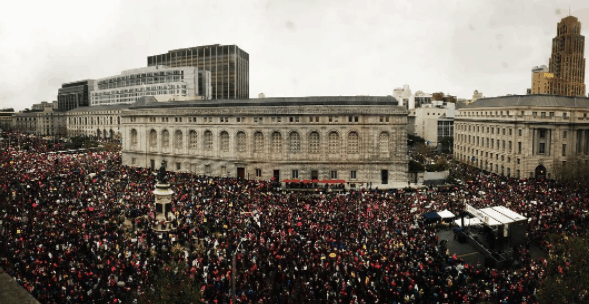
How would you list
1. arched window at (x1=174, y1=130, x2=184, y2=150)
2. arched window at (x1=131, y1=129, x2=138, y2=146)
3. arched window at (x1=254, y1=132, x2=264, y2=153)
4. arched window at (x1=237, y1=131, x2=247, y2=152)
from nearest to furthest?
arched window at (x1=254, y1=132, x2=264, y2=153), arched window at (x1=237, y1=131, x2=247, y2=152), arched window at (x1=174, y1=130, x2=184, y2=150), arched window at (x1=131, y1=129, x2=138, y2=146)

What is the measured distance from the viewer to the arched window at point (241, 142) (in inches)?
2507

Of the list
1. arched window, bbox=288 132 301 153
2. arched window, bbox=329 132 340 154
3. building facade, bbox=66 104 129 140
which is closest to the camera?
arched window, bbox=329 132 340 154

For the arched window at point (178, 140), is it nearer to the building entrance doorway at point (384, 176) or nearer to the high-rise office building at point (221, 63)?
the building entrance doorway at point (384, 176)

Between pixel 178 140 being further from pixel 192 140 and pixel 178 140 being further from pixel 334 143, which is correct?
pixel 334 143

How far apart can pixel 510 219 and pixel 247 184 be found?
32736 millimetres

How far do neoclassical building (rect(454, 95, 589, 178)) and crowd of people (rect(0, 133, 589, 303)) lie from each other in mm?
19138

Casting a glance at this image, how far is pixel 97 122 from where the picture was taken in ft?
498

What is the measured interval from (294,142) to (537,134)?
38.7m

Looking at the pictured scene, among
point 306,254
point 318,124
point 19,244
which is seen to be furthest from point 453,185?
point 19,244

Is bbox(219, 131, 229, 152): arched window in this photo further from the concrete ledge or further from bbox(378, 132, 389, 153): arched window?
the concrete ledge

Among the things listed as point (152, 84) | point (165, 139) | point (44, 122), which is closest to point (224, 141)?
point (165, 139)

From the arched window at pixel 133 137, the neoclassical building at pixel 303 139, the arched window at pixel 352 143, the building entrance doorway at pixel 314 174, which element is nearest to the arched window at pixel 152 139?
the arched window at pixel 133 137

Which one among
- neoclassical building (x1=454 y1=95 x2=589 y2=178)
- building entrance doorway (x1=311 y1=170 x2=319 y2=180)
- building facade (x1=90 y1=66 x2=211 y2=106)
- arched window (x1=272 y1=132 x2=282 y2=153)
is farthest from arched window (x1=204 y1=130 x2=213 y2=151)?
building facade (x1=90 y1=66 x2=211 y2=106)

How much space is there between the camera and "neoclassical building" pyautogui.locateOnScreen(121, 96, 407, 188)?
58.8 m
